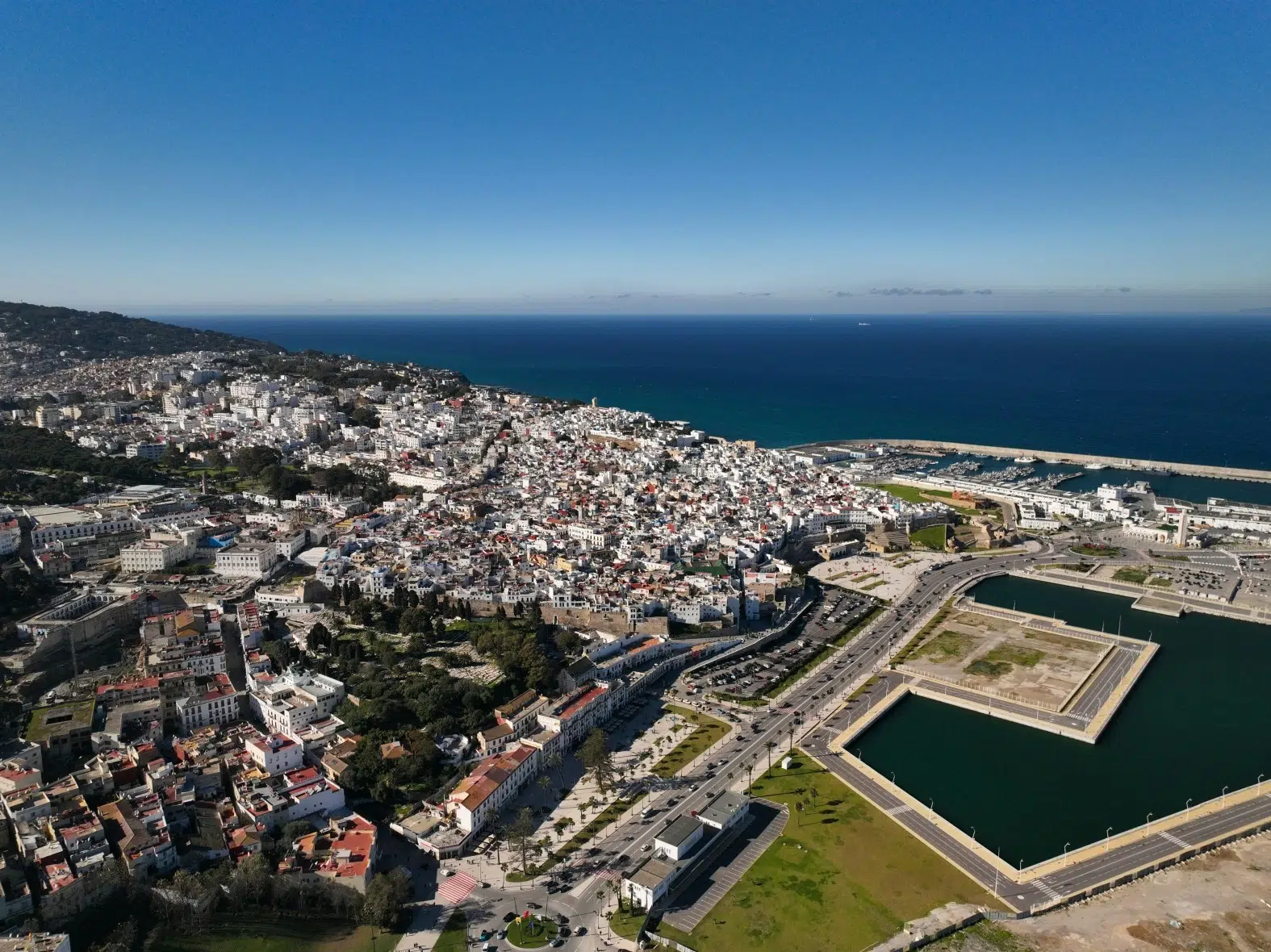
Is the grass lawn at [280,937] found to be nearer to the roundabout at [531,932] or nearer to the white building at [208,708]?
the roundabout at [531,932]

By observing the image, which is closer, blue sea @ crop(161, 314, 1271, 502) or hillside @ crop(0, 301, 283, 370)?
blue sea @ crop(161, 314, 1271, 502)

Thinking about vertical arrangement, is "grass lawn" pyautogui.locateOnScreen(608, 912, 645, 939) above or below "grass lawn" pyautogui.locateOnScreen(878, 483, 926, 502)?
below

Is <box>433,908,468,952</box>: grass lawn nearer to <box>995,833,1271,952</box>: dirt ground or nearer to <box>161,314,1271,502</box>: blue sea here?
<box>995,833,1271,952</box>: dirt ground

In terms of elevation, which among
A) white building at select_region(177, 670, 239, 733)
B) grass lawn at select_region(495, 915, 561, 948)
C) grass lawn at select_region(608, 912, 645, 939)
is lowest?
grass lawn at select_region(608, 912, 645, 939)

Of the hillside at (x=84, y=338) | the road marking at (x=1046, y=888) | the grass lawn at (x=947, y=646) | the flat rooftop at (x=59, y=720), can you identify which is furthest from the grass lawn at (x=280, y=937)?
the hillside at (x=84, y=338)

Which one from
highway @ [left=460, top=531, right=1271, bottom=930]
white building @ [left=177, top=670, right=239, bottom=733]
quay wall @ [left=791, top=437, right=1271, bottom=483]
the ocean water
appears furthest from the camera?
the ocean water

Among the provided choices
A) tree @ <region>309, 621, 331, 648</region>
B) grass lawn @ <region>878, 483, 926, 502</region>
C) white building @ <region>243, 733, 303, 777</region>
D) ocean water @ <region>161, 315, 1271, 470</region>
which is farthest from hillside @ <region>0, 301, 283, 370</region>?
grass lawn @ <region>878, 483, 926, 502</region>

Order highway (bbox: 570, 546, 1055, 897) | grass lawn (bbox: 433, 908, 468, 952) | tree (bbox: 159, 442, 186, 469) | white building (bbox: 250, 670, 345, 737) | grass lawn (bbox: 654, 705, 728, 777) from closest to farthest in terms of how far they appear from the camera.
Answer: grass lawn (bbox: 433, 908, 468, 952)
highway (bbox: 570, 546, 1055, 897)
grass lawn (bbox: 654, 705, 728, 777)
white building (bbox: 250, 670, 345, 737)
tree (bbox: 159, 442, 186, 469)
